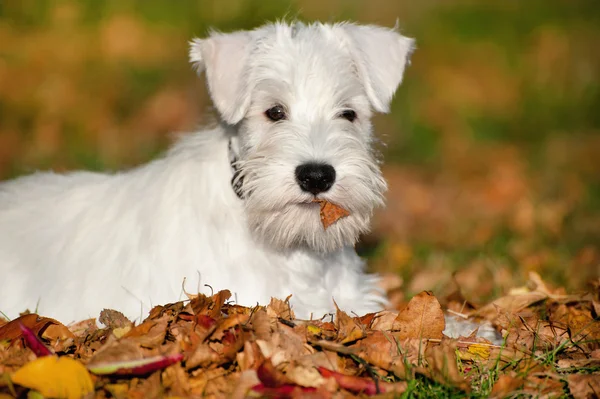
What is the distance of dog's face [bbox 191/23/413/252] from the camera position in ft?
12.6

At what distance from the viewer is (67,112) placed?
35.6 feet

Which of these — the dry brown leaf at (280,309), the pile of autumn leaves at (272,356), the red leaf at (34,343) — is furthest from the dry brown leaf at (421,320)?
the red leaf at (34,343)

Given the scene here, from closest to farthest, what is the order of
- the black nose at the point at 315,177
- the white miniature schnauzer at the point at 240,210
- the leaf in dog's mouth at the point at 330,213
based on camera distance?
1. the black nose at the point at 315,177
2. the leaf in dog's mouth at the point at 330,213
3. the white miniature schnauzer at the point at 240,210

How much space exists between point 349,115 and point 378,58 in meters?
0.41

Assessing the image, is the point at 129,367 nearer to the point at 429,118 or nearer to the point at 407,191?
the point at 407,191

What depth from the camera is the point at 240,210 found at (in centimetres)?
426

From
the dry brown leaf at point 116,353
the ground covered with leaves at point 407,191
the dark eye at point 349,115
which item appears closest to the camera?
the dry brown leaf at point 116,353

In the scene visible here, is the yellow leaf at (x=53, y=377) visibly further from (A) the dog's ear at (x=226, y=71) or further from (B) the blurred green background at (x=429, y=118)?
(B) the blurred green background at (x=429, y=118)

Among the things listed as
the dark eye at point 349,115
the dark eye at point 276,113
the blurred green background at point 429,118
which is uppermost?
the dark eye at point 276,113

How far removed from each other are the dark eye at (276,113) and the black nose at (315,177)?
0.55m

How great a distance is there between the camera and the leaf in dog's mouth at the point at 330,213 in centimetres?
395

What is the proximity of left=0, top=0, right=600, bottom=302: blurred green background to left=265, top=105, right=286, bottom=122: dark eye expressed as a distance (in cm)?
71

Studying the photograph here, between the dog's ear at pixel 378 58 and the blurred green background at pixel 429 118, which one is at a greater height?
the dog's ear at pixel 378 58

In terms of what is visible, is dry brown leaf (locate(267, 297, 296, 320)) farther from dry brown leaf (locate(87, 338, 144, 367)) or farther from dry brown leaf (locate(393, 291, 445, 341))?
dry brown leaf (locate(87, 338, 144, 367))
